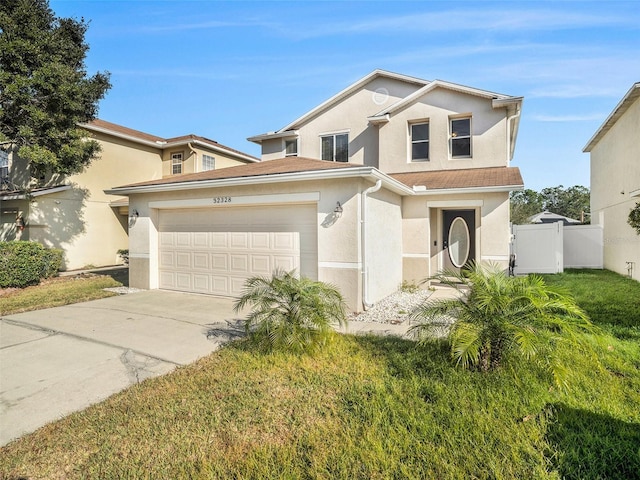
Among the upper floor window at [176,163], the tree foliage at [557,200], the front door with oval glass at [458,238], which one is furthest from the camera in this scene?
the tree foliage at [557,200]

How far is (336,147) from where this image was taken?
15.6 m

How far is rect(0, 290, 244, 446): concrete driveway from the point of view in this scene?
4.11m

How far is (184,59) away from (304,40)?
4489 millimetres

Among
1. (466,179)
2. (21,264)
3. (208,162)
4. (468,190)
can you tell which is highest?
(208,162)

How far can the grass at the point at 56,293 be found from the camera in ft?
29.8

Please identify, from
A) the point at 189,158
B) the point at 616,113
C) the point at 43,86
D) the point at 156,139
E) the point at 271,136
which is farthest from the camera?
the point at 156,139

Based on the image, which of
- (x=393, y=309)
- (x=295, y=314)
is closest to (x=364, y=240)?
(x=393, y=309)

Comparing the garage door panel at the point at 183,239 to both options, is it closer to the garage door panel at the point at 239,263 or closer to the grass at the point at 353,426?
the garage door panel at the point at 239,263

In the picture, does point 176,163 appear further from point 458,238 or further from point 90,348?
point 90,348

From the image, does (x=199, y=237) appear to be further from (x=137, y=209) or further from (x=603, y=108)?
(x=603, y=108)

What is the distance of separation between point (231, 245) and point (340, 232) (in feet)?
11.2

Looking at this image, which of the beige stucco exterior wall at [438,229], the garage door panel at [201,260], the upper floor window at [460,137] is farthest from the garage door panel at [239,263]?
the upper floor window at [460,137]

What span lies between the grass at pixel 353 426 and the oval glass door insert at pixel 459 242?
22.4ft

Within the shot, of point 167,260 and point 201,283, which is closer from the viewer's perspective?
point 201,283
